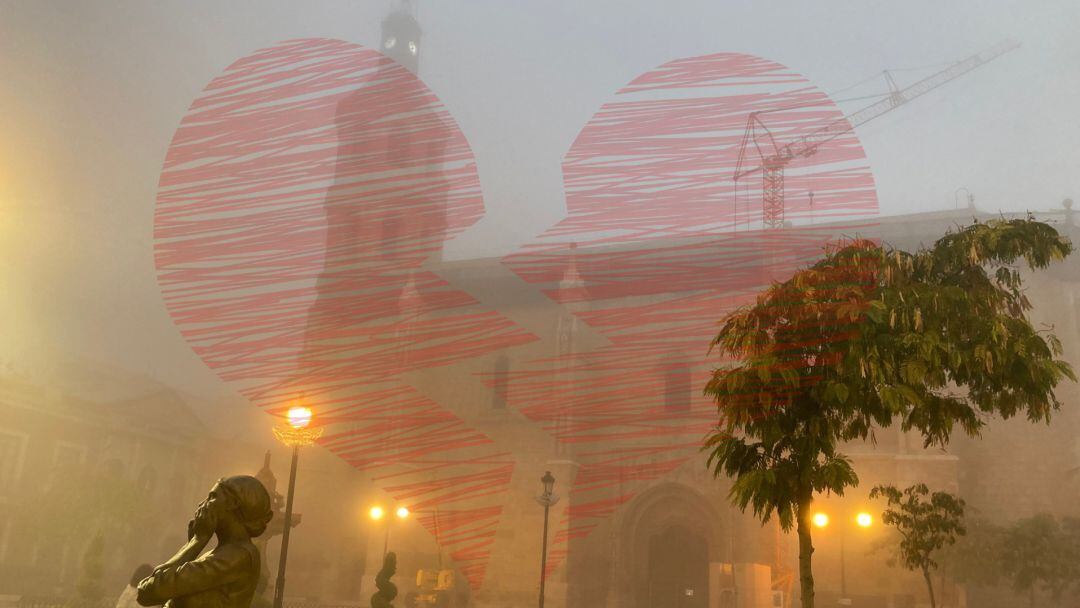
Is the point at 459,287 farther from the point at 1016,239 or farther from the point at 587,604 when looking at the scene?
the point at 1016,239

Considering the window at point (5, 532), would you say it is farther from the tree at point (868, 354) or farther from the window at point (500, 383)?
the tree at point (868, 354)

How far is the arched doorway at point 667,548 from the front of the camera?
30.7 metres

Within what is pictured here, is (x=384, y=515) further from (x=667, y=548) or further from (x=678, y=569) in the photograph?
(x=678, y=569)

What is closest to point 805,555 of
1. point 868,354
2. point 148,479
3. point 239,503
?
point 868,354

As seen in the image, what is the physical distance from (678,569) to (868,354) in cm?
2246

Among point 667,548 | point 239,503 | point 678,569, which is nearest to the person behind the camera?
point 239,503

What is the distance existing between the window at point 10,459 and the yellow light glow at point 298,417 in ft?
89.3

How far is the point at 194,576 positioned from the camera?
4.63 metres

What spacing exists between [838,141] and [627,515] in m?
32.0

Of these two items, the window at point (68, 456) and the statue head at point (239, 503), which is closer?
the statue head at point (239, 503)

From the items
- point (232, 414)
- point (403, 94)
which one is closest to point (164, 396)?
point (232, 414)

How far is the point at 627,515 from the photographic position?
3156cm

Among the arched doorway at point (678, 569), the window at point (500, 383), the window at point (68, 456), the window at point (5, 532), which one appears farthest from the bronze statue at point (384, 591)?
the window at point (68, 456)

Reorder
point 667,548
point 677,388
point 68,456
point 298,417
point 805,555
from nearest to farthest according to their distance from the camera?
point 805,555 < point 298,417 < point 667,548 < point 677,388 < point 68,456
